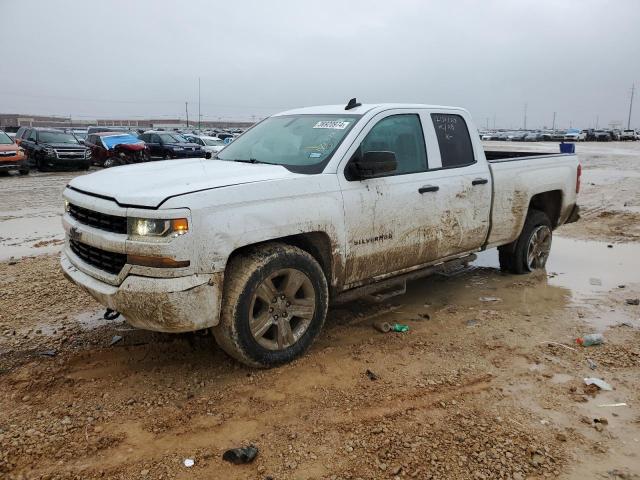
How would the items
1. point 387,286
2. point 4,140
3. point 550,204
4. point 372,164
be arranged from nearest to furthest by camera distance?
point 372,164 < point 387,286 < point 550,204 < point 4,140

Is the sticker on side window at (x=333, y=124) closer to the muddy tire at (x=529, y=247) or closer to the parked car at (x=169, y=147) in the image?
the muddy tire at (x=529, y=247)

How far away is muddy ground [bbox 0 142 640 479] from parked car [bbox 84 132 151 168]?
1762 centimetres

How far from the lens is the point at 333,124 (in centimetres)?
Result: 465

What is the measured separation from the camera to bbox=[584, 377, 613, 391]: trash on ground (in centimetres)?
383

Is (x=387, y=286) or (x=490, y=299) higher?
(x=387, y=286)

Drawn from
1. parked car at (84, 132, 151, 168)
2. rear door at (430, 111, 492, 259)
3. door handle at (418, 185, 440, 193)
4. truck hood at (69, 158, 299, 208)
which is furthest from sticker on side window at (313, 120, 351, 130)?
parked car at (84, 132, 151, 168)

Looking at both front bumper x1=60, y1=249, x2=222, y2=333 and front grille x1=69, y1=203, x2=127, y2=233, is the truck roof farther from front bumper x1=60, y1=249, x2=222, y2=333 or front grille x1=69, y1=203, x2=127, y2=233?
front grille x1=69, y1=203, x2=127, y2=233

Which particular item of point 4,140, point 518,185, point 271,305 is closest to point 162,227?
point 271,305

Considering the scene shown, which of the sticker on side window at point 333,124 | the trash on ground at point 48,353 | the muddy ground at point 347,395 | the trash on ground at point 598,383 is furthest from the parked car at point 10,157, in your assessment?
the trash on ground at point 598,383

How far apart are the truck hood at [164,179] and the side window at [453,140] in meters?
1.77

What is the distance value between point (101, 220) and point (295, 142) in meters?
1.76

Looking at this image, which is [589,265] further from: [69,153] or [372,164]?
[69,153]

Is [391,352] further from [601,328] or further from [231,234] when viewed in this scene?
[601,328]

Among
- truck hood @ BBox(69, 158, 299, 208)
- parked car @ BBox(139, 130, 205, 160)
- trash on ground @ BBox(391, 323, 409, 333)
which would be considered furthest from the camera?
parked car @ BBox(139, 130, 205, 160)
